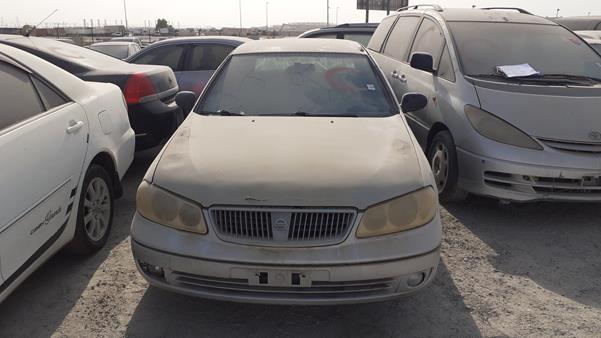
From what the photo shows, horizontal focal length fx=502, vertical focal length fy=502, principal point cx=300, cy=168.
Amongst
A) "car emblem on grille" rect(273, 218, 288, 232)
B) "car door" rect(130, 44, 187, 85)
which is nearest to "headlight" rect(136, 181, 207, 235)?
"car emblem on grille" rect(273, 218, 288, 232)

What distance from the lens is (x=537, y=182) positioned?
12.9ft

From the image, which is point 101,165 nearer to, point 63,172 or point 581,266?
point 63,172

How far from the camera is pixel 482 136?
412 cm

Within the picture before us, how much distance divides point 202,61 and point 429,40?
137 inches

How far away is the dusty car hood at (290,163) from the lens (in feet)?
8.33

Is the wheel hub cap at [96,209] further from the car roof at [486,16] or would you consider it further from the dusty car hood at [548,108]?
the car roof at [486,16]

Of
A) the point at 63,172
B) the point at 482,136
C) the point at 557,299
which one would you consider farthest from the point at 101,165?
the point at 557,299

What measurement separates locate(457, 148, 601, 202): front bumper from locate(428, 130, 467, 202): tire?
326 mm

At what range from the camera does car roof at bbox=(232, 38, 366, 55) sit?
4.26 metres

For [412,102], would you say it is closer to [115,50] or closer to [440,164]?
[440,164]

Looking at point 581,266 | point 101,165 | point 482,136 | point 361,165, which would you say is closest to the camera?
point 361,165

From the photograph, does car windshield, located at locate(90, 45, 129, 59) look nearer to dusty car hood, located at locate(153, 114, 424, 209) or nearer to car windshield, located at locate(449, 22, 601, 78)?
car windshield, located at locate(449, 22, 601, 78)

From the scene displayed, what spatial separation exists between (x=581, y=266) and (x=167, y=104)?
4.07 metres

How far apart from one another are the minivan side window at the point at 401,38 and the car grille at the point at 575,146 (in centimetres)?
245
